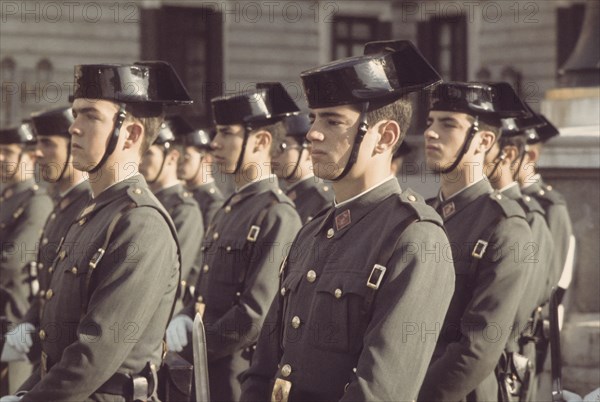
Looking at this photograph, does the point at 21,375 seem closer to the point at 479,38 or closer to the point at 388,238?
the point at 388,238

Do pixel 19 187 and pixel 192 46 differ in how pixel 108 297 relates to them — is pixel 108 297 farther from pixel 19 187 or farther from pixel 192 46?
pixel 192 46

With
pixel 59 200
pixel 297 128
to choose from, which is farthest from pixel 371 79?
pixel 297 128

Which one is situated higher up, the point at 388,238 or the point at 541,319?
the point at 388,238

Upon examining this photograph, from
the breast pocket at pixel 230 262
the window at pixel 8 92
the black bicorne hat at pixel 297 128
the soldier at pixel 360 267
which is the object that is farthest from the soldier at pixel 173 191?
the window at pixel 8 92

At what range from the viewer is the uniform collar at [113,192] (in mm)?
5012

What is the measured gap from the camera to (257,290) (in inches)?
242

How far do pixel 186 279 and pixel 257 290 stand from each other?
2.20 metres

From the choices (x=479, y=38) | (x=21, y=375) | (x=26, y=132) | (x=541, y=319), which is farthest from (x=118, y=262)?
(x=479, y=38)

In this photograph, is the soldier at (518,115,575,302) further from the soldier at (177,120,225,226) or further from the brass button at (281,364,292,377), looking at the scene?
the brass button at (281,364,292,377)

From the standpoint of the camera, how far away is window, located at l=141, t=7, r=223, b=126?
25438 mm

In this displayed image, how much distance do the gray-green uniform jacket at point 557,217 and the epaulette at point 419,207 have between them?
12.1 feet

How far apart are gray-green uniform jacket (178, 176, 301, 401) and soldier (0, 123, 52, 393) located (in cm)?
229

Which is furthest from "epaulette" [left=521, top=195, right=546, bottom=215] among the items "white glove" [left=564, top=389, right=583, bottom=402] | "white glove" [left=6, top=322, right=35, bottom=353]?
"white glove" [left=6, top=322, right=35, bottom=353]

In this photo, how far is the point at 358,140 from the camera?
4.20m
